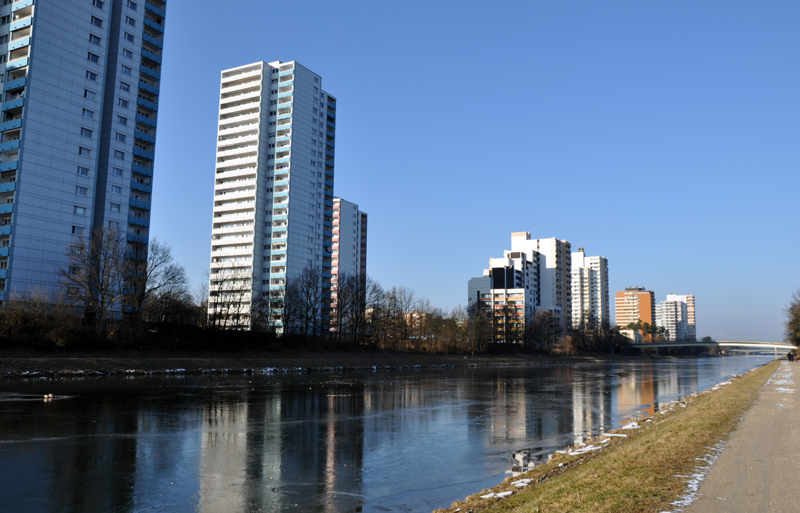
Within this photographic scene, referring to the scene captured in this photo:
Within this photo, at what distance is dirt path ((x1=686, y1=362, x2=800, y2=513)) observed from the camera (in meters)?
8.86

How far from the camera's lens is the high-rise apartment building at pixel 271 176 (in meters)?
140

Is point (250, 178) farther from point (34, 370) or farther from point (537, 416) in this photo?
point (537, 416)

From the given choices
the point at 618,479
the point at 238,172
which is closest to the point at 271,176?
the point at 238,172

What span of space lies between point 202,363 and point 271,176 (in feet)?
287

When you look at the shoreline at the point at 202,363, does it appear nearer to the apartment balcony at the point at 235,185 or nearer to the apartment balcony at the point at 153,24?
the apartment balcony at the point at 153,24

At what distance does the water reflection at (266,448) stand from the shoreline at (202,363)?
1669 cm

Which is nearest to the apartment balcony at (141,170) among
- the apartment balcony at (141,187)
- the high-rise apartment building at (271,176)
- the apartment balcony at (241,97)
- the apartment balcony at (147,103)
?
the apartment balcony at (141,187)

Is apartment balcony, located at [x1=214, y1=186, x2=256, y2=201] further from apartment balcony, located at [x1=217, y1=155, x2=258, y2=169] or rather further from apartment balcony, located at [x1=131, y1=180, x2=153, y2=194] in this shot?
apartment balcony, located at [x1=131, y1=180, x2=153, y2=194]

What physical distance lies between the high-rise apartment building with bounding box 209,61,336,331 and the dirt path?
124 metres

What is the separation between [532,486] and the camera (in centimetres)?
1149

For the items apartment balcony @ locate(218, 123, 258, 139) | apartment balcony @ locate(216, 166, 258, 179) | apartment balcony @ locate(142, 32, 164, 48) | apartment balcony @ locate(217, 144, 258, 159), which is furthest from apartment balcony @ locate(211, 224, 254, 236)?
apartment balcony @ locate(142, 32, 164, 48)

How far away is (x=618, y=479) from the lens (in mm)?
10695

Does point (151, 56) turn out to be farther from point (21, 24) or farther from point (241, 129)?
point (241, 129)

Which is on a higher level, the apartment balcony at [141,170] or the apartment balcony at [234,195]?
the apartment balcony at [234,195]
